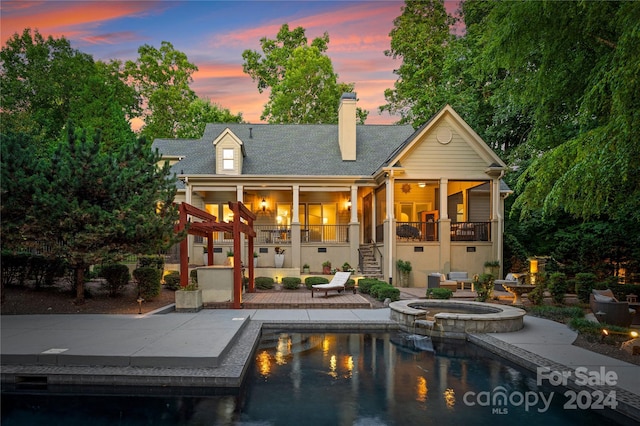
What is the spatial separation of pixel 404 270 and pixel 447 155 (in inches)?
221

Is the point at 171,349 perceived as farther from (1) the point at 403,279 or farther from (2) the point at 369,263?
(2) the point at 369,263

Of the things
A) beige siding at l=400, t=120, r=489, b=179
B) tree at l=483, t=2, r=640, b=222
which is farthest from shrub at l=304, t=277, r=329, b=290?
tree at l=483, t=2, r=640, b=222

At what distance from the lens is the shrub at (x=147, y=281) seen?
39.0ft

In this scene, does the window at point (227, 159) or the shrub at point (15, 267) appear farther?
the window at point (227, 159)

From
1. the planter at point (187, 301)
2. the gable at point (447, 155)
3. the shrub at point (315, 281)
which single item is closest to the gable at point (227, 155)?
the shrub at point (315, 281)

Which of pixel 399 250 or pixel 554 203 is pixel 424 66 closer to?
pixel 399 250

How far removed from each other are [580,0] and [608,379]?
245 inches

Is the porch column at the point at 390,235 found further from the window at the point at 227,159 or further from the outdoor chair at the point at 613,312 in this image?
the outdoor chair at the point at 613,312

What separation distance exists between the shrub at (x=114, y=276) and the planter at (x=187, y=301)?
7.29 ft

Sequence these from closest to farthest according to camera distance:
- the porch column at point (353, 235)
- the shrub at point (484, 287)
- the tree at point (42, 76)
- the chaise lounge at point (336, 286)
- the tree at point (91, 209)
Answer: the tree at point (91, 209) → the shrub at point (484, 287) → the chaise lounge at point (336, 286) → the porch column at point (353, 235) → the tree at point (42, 76)

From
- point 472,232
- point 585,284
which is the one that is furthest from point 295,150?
point 585,284

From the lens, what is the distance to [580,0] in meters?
6.51

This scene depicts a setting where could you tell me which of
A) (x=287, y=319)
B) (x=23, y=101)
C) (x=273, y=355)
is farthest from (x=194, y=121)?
(x=273, y=355)

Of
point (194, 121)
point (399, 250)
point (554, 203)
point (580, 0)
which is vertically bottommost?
point (399, 250)
